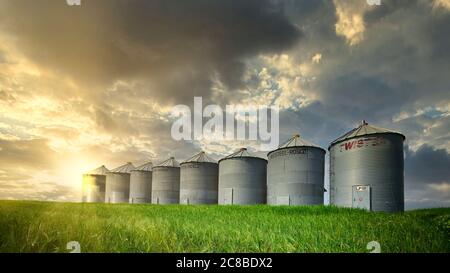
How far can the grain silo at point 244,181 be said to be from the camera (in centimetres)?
3794

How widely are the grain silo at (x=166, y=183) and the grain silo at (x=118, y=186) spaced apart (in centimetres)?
881

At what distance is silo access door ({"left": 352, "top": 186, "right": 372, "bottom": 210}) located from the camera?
25312 millimetres

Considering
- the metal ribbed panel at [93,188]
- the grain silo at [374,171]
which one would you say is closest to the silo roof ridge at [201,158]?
the grain silo at [374,171]

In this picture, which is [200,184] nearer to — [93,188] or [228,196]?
[228,196]

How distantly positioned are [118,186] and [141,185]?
18.4 ft

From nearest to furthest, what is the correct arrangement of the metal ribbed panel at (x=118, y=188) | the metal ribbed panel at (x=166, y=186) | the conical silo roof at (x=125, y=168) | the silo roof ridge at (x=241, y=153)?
the silo roof ridge at (x=241, y=153) → the metal ribbed panel at (x=166, y=186) → the metal ribbed panel at (x=118, y=188) → the conical silo roof at (x=125, y=168)

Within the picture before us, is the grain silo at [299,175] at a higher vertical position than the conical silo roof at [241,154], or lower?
lower

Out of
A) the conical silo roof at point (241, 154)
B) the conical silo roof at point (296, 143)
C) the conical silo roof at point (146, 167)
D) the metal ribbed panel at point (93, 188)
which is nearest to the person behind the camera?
the conical silo roof at point (296, 143)

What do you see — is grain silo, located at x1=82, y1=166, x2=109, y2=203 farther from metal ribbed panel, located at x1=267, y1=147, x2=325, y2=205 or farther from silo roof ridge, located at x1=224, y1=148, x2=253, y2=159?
metal ribbed panel, located at x1=267, y1=147, x2=325, y2=205

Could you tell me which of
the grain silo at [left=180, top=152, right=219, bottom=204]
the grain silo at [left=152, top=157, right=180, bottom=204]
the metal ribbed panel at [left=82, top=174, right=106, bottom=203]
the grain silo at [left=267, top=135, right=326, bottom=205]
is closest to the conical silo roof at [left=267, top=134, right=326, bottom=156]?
the grain silo at [left=267, top=135, right=326, bottom=205]

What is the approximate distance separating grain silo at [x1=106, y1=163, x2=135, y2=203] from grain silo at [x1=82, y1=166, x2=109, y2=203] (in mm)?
1921

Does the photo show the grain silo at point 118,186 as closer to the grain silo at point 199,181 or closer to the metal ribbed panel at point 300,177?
the grain silo at point 199,181
